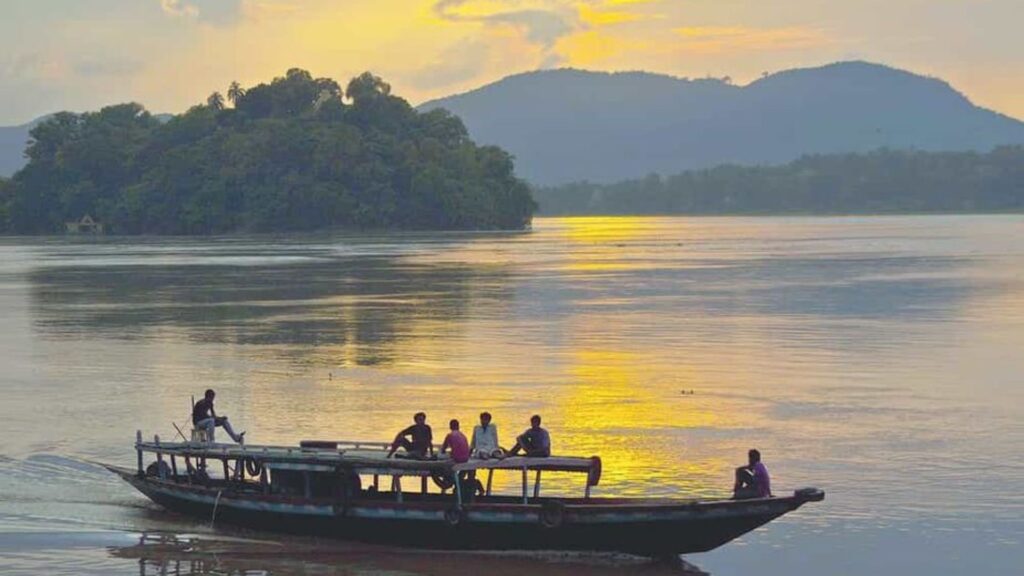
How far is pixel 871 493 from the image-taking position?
2811cm

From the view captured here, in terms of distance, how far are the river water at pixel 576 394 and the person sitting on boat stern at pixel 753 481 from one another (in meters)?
1.35

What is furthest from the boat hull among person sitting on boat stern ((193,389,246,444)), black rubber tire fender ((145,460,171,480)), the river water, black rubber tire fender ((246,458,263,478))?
person sitting on boat stern ((193,389,246,444))

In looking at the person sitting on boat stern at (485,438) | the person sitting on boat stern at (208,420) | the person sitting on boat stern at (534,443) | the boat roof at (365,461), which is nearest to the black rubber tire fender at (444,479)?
the boat roof at (365,461)

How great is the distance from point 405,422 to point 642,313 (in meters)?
32.7

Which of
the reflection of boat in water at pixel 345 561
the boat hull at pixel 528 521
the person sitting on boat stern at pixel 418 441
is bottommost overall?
the reflection of boat in water at pixel 345 561

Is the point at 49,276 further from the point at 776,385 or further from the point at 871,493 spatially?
the point at 871,493

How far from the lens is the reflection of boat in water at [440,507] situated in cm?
2283

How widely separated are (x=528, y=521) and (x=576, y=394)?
57.8 ft

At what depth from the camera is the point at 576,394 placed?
40.8 meters

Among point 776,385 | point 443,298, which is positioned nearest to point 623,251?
point 443,298

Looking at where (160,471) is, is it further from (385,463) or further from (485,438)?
(485,438)

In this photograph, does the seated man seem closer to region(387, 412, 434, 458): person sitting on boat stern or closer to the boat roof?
the boat roof

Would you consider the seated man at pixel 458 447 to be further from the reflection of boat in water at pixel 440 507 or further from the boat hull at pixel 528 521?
the boat hull at pixel 528 521

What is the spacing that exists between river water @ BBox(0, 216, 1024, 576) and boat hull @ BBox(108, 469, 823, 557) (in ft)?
1.20
